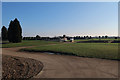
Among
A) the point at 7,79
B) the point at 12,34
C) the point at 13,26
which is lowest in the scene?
the point at 7,79

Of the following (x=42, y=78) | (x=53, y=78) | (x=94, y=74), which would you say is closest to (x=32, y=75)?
(x=42, y=78)

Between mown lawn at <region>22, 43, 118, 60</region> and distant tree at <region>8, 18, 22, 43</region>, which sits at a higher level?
distant tree at <region>8, 18, 22, 43</region>

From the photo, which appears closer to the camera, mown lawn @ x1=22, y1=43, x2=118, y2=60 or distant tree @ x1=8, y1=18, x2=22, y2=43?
mown lawn @ x1=22, y1=43, x2=118, y2=60

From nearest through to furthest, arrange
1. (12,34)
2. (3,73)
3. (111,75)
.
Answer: (111,75) → (3,73) → (12,34)

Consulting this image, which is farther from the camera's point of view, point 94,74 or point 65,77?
point 94,74

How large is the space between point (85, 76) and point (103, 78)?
0.94 meters

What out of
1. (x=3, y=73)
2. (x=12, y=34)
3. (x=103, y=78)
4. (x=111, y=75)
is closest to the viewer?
(x=103, y=78)

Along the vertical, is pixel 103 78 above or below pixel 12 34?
below

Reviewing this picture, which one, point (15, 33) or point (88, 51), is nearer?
point (88, 51)

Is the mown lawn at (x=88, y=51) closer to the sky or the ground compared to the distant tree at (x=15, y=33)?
closer to the ground

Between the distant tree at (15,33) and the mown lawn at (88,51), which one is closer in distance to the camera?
the mown lawn at (88,51)

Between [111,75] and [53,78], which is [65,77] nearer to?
[53,78]

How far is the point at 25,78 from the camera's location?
527 centimetres

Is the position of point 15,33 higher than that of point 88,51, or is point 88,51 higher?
point 15,33
